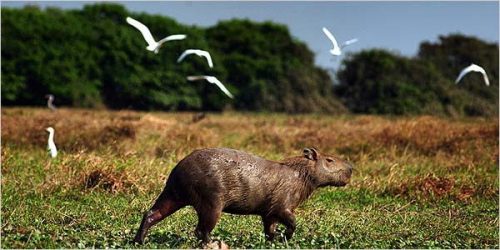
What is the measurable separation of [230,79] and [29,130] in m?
34.7

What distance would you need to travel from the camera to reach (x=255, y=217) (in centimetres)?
888

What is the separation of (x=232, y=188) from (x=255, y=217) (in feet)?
6.59

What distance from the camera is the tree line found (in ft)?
141

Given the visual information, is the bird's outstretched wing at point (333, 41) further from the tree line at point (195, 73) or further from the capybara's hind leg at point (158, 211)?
the tree line at point (195, 73)

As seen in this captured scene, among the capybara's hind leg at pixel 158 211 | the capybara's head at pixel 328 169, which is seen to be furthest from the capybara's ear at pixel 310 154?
the capybara's hind leg at pixel 158 211

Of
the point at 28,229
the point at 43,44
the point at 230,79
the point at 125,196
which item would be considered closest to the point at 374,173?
the point at 125,196

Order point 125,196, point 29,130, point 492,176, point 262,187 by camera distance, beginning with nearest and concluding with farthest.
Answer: point 262,187 → point 125,196 → point 492,176 → point 29,130

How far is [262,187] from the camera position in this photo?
7129 mm

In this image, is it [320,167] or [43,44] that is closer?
[320,167]

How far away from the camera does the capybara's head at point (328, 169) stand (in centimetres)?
766

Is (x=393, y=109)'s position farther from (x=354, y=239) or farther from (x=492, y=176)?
(x=354, y=239)

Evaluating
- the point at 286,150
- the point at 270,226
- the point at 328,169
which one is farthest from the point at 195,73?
the point at 270,226

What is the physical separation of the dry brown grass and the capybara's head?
127 inches

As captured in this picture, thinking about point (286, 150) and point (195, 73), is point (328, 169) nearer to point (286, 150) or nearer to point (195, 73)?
point (286, 150)
